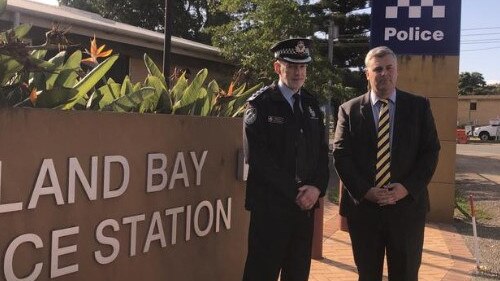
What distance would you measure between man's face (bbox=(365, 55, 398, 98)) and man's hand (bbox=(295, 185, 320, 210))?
738 mm

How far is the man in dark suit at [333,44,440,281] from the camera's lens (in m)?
3.47

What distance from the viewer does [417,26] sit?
799 cm

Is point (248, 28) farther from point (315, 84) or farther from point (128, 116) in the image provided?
point (128, 116)

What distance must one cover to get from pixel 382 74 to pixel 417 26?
4.89m

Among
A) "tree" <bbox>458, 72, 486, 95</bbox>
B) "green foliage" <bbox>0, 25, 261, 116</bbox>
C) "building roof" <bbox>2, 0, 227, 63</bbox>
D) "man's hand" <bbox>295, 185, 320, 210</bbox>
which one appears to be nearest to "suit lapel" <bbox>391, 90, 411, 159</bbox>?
"man's hand" <bbox>295, 185, 320, 210</bbox>

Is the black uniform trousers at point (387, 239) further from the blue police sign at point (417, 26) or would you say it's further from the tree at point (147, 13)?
the tree at point (147, 13)

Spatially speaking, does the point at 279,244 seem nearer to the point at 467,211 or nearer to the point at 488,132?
the point at 467,211

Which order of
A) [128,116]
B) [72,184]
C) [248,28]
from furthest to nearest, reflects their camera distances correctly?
[248,28] → [128,116] → [72,184]

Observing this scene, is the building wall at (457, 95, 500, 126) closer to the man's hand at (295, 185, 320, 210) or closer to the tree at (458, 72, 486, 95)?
the tree at (458, 72, 486, 95)

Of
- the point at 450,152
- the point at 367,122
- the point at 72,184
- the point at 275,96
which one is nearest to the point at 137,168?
the point at 72,184

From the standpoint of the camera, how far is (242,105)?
4.50 m

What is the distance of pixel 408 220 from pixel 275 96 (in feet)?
3.59

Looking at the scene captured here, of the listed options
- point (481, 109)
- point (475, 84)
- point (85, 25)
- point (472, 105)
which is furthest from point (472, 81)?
Answer: point (85, 25)

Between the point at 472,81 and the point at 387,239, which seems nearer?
the point at 387,239
